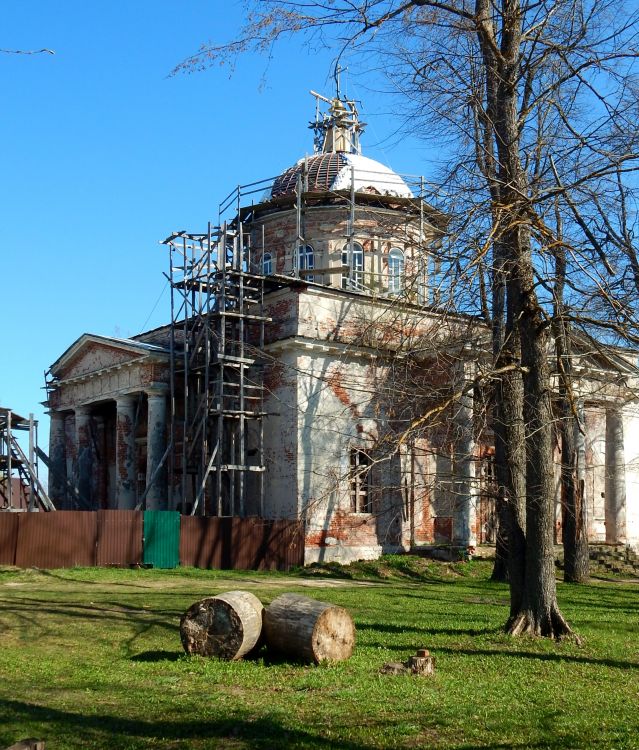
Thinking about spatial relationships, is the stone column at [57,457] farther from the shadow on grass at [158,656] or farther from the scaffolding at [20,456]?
the shadow on grass at [158,656]

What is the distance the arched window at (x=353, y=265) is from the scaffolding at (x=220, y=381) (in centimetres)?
369

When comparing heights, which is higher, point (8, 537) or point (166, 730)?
point (8, 537)

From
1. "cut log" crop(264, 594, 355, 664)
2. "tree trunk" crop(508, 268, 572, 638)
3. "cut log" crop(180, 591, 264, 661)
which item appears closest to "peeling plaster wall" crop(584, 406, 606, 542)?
"tree trunk" crop(508, 268, 572, 638)

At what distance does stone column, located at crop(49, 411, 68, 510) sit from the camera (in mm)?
34875

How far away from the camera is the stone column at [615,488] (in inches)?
1236

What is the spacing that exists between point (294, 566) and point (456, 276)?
15.3 meters

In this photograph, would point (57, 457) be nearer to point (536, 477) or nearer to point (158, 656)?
point (158, 656)

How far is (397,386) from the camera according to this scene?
14.2m

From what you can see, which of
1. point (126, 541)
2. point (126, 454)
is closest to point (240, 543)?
point (126, 541)

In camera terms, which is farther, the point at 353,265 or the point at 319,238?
the point at 319,238

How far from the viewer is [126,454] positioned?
30.5 meters

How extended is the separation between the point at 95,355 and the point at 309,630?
23474mm

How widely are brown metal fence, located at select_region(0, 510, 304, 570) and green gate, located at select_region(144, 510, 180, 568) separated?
16 cm

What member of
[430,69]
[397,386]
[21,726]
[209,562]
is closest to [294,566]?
[209,562]
